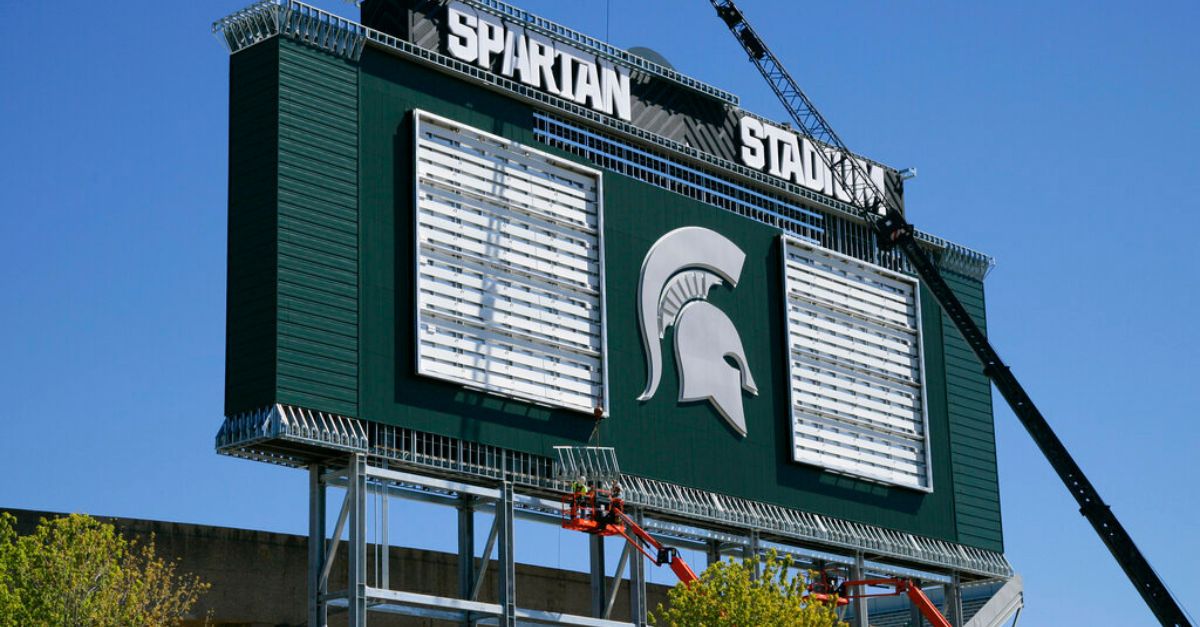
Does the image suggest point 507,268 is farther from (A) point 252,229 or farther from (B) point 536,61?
(A) point 252,229

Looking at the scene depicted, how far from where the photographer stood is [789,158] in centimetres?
6681

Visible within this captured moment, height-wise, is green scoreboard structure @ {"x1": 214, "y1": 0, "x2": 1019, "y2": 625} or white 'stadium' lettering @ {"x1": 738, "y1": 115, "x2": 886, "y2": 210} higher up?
white 'stadium' lettering @ {"x1": 738, "y1": 115, "x2": 886, "y2": 210}

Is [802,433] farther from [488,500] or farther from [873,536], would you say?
[488,500]

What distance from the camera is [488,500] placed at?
176ft

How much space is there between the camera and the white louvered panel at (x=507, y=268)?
Answer: 2055 inches

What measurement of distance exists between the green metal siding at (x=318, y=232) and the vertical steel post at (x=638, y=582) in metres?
10.9

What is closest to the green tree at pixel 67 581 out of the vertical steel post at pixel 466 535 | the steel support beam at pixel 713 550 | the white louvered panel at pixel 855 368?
the vertical steel post at pixel 466 535

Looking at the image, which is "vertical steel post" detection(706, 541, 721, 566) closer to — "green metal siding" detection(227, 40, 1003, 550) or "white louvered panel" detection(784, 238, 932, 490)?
"green metal siding" detection(227, 40, 1003, 550)

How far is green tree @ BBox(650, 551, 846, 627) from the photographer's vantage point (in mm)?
50594

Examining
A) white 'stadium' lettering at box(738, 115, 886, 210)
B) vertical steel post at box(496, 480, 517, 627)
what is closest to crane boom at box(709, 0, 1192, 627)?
white 'stadium' lettering at box(738, 115, 886, 210)

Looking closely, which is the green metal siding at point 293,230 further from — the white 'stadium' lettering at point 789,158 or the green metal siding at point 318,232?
the white 'stadium' lettering at point 789,158

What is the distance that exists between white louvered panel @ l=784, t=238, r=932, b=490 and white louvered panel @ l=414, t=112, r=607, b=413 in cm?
982

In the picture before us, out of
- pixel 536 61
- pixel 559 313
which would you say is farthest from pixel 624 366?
pixel 536 61

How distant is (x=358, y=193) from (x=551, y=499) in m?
10.7
